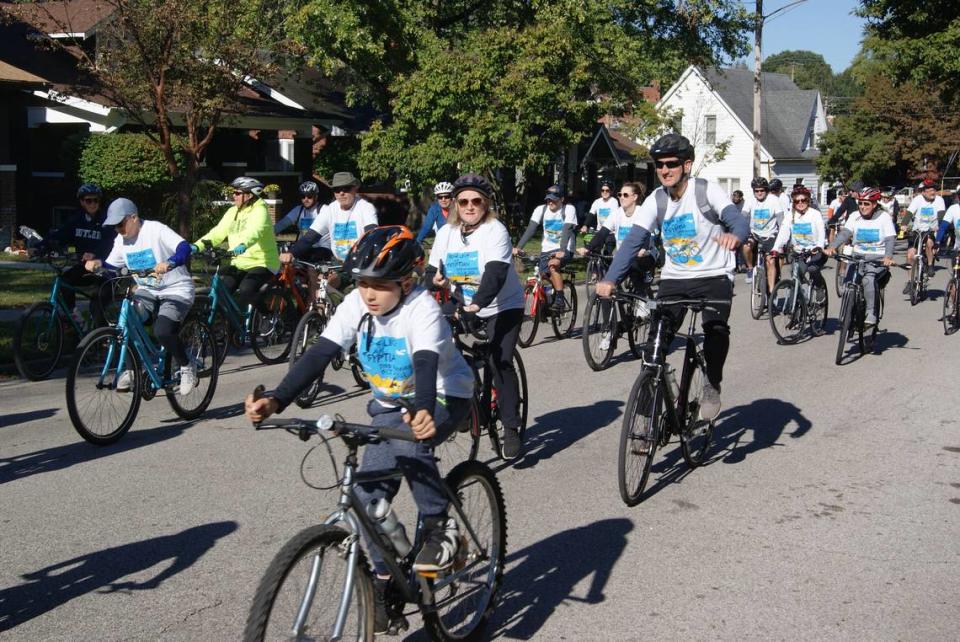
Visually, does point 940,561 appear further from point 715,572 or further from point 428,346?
point 428,346

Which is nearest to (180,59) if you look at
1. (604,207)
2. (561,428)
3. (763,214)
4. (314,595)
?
(604,207)

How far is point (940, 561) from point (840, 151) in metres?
57.4

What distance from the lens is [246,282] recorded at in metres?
11.2

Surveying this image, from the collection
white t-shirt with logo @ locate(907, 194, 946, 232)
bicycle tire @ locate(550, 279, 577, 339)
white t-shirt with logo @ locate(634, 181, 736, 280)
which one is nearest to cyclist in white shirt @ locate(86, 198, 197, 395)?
white t-shirt with logo @ locate(634, 181, 736, 280)

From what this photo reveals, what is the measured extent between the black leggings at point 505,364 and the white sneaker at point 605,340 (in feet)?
13.9

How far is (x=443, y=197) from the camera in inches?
476

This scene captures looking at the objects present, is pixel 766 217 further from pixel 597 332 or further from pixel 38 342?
pixel 38 342

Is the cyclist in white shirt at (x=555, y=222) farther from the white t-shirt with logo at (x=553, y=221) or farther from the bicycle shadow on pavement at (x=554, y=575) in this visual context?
the bicycle shadow on pavement at (x=554, y=575)

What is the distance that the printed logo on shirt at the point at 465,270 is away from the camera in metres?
7.49

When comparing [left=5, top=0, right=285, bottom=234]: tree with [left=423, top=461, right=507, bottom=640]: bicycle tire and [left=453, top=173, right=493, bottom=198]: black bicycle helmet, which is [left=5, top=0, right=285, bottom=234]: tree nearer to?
[left=453, top=173, right=493, bottom=198]: black bicycle helmet

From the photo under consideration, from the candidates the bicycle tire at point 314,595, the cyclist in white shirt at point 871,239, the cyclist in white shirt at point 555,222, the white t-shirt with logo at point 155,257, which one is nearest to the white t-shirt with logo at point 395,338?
the bicycle tire at point 314,595

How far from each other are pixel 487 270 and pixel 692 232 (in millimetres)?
1446

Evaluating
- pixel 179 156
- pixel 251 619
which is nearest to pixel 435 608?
pixel 251 619

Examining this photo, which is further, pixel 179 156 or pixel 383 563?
pixel 179 156
